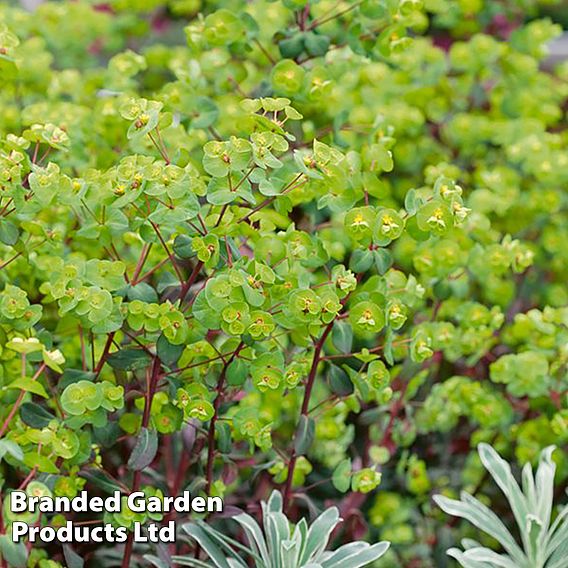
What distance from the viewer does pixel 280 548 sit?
1.16m

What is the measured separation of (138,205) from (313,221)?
12.7 inches

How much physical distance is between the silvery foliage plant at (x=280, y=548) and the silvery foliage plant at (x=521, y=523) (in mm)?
137

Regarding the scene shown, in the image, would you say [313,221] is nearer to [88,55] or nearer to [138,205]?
[138,205]

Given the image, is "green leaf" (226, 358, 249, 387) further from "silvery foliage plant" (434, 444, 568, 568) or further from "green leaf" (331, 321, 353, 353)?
"silvery foliage plant" (434, 444, 568, 568)

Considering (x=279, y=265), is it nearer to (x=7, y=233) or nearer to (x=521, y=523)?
(x=7, y=233)

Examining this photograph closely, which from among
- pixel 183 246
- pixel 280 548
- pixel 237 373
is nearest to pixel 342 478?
pixel 280 548

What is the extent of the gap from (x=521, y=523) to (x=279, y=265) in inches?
19.7

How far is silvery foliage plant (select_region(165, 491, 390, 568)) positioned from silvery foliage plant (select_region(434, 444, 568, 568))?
0.45 ft

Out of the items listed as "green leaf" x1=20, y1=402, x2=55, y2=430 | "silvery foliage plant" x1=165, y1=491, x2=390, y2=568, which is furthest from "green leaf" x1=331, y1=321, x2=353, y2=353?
"green leaf" x1=20, y1=402, x2=55, y2=430

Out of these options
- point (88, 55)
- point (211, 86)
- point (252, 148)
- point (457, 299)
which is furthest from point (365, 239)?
point (88, 55)

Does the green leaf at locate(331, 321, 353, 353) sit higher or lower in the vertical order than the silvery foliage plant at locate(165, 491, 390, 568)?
higher

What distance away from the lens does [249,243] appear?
130cm

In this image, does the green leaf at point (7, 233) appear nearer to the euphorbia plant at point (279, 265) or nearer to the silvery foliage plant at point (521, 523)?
the euphorbia plant at point (279, 265)

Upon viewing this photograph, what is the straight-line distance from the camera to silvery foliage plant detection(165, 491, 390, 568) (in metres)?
1.15
